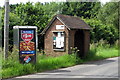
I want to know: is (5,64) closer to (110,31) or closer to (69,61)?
(69,61)

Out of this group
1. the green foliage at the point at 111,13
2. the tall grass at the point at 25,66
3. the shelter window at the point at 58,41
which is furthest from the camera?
the green foliage at the point at 111,13

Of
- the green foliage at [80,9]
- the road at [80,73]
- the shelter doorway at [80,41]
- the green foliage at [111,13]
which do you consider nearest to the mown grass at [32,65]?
the road at [80,73]

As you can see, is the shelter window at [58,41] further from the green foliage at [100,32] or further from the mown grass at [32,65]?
the green foliage at [100,32]

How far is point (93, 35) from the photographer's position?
28422mm

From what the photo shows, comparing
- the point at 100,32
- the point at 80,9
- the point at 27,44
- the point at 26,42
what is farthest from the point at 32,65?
the point at 80,9

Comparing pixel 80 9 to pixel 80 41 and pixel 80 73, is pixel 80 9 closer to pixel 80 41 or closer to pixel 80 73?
pixel 80 41

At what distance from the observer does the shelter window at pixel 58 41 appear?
1796 centimetres

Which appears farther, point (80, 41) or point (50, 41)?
point (80, 41)

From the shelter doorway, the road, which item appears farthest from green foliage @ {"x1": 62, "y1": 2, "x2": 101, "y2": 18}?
the road

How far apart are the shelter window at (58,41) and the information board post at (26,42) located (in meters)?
5.20

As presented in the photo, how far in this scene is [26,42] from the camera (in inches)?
504

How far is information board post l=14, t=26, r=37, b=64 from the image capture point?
500 inches

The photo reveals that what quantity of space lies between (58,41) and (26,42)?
5.57 m

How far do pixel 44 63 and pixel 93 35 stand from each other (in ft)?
49.4
